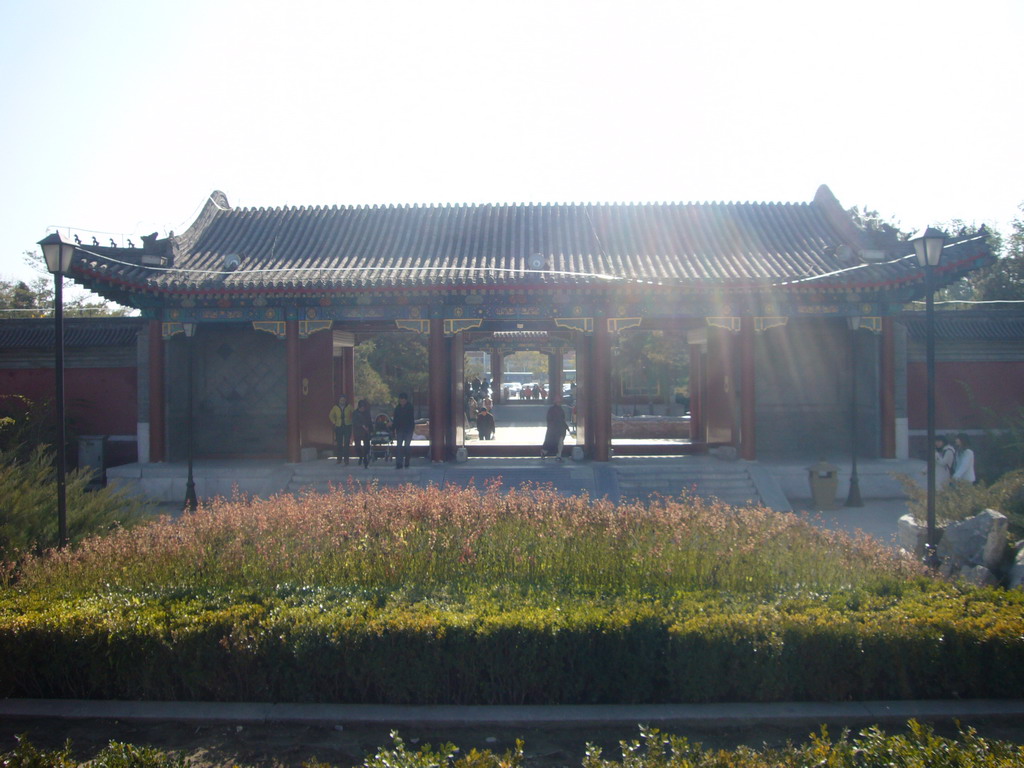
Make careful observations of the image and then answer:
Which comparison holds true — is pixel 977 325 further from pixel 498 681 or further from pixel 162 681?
pixel 162 681

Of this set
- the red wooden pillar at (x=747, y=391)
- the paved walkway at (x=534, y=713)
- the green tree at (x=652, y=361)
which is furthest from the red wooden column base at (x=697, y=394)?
the paved walkway at (x=534, y=713)

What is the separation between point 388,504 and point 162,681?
8.76ft

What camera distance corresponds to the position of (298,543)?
21.9 ft

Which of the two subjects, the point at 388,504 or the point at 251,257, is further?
the point at 251,257

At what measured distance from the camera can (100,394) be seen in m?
16.3

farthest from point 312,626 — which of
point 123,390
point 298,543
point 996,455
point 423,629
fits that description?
point 996,455

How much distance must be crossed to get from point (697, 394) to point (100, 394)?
12.1 metres

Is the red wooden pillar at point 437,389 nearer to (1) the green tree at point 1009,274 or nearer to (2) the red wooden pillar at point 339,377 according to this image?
(2) the red wooden pillar at point 339,377

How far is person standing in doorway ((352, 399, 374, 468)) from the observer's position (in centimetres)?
1412

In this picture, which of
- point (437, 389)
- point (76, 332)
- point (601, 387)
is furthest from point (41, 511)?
point (76, 332)

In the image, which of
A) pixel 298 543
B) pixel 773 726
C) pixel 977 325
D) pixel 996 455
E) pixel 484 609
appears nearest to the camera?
pixel 773 726

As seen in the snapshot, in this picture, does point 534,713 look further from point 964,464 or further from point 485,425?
point 485,425

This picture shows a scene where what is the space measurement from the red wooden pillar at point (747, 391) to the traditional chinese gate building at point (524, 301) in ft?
0.10

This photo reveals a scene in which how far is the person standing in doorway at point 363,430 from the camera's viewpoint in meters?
14.1
